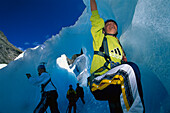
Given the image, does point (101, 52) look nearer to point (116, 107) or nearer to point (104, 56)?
point (104, 56)

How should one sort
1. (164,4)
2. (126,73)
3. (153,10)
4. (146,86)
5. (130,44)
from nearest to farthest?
(126,73) < (164,4) < (153,10) < (146,86) < (130,44)

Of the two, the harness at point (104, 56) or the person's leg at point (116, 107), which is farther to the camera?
the harness at point (104, 56)

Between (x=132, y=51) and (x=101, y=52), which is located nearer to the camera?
(x=101, y=52)

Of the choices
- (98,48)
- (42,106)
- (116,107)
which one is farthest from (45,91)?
(116,107)

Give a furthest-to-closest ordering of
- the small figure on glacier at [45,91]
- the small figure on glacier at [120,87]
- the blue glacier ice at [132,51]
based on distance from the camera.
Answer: the small figure on glacier at [45,91] → the blue glacier ice at [132,51] → the small figure on glacier at [120,87]

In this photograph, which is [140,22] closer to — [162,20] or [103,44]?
[162,20]

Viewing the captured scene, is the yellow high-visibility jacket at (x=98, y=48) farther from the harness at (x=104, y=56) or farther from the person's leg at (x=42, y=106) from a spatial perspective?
the person's leg at (x=42, y=106)

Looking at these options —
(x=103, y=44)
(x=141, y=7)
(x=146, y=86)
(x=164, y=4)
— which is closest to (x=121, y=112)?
(x=103, y=44)

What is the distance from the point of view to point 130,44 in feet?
7.54

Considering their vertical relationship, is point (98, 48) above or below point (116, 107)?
above

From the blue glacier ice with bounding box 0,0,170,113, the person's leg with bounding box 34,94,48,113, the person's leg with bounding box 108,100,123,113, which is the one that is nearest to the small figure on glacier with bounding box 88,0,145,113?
the person's leg with bounding box 108,100,123,113

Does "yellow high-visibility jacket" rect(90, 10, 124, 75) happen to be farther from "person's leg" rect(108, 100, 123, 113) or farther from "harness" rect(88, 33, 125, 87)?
"person's leg" rect(108, 100, 123, 113)

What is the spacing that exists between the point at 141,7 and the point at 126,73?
1.91 meters

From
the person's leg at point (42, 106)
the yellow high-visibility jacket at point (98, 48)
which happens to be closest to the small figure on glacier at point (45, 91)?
the person's leg at point (42, 106)
